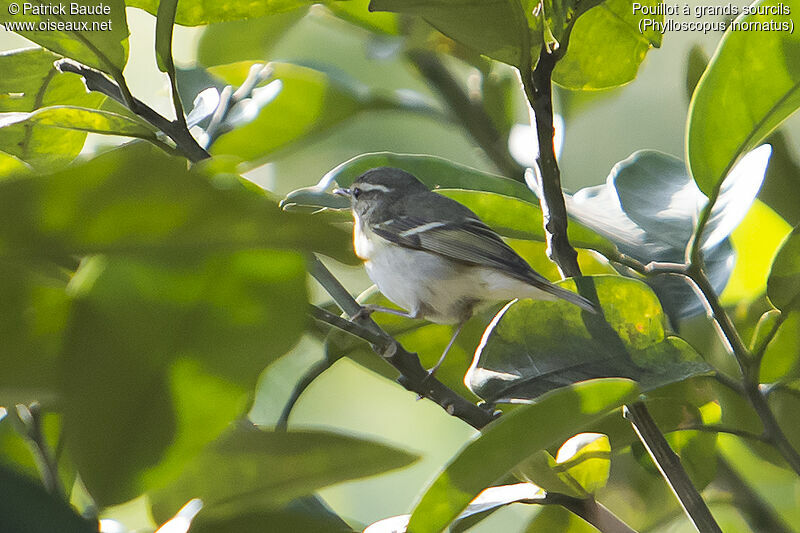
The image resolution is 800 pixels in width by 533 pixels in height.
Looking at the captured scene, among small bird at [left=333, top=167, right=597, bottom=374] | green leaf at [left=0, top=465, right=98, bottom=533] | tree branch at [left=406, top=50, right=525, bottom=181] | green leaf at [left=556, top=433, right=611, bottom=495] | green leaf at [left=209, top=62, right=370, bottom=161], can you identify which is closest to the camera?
green leaf at [left=0, top=465, right=98, bottom=533]

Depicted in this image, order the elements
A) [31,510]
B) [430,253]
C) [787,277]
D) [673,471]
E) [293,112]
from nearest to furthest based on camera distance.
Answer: [31,510]
[673,471]
[787,277]
[293,112]
[430,253]

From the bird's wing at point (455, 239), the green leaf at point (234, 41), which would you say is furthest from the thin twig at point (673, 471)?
the green leaf at point (234, 41)

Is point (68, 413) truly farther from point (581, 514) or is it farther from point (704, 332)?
point (704, 332)

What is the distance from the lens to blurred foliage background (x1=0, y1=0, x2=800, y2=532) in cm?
23

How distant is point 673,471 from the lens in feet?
1.86

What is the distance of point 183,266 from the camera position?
0.80ft

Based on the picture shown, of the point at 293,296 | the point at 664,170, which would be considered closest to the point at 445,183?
the point at 664,170

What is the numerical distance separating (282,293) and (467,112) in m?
0.95

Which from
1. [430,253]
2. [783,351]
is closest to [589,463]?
[783,351]

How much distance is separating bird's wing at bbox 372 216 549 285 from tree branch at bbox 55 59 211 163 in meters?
0.68

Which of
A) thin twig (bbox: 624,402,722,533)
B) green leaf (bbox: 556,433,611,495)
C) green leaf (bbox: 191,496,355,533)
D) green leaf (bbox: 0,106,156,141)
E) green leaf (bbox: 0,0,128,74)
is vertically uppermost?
green leaf (bbox: 0,0,128,74)

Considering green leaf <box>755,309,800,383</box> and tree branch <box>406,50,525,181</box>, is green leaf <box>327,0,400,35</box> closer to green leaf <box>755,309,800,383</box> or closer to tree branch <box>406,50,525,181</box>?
tree branch <box>406,50,525,181</box>

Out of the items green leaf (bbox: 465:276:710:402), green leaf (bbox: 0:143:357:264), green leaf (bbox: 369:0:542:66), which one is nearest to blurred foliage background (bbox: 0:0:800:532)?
green leaf (bbox: 0:143:357:264)

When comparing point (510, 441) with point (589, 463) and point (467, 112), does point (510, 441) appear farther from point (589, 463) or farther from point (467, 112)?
point (467, 112)
